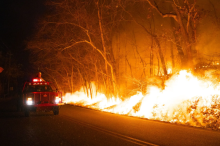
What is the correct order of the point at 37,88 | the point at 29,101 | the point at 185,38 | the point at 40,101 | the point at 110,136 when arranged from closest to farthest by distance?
the point at 110,136, the point at 29,101, the point at 40,101, the point at 185,38, the point at 37,88

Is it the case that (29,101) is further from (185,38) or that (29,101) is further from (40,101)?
(185,38)

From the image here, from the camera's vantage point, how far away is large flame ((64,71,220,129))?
11.3 meters

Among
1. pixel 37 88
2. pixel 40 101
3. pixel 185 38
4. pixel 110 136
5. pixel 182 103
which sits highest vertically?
pixel 185 38

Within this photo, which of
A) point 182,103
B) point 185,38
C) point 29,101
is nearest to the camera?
point 182,103

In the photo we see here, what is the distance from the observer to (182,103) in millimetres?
13164

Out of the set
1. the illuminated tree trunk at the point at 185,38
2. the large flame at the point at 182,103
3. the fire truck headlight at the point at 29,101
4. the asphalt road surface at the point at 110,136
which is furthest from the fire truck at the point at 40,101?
the illuminated tree trunk at the point at 185,38

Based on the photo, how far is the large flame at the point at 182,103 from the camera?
1135 cm

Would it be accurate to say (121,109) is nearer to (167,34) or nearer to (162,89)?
(162,89)

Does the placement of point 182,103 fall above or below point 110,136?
above

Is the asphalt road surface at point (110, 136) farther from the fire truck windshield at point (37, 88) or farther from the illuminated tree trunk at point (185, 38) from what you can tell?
the illuminated tree trunk at point (185, 38)

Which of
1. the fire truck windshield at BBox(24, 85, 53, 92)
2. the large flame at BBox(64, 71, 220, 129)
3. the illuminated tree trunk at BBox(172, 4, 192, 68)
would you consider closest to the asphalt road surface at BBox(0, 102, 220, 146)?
the large flame at BBox(64, 71, 220, 129)

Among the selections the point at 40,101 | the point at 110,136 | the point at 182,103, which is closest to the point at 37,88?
the point at 40,101

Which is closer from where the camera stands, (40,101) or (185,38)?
(40,101)

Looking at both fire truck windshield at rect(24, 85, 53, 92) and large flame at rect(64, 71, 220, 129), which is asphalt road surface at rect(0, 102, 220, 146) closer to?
large flame at rect(64, 71, 220, 129)
